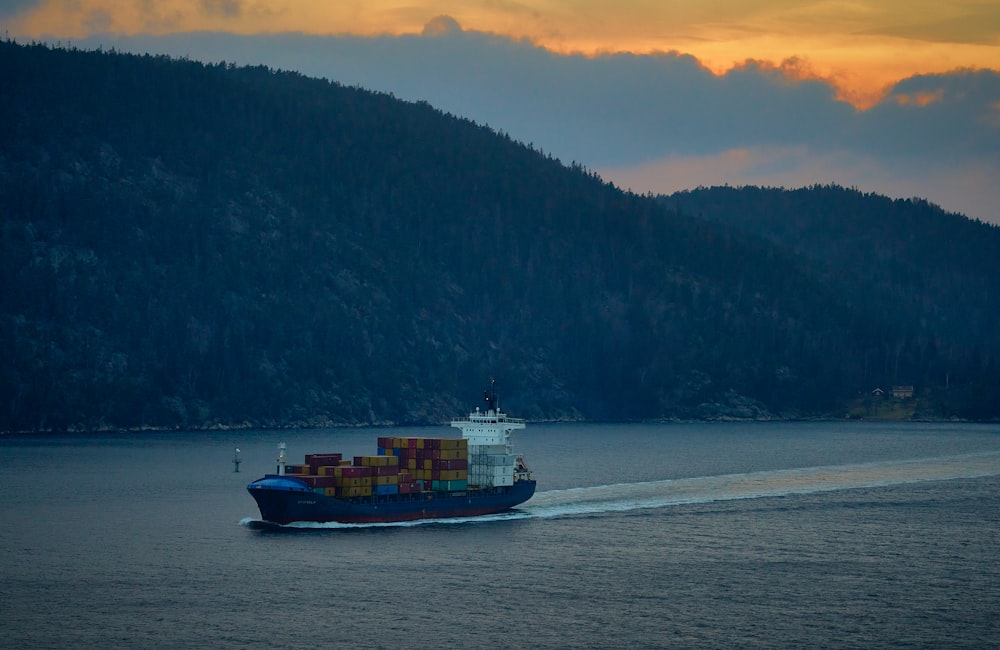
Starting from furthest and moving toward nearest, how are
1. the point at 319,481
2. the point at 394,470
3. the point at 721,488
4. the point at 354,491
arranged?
the point at 721,488 < the point at 394,470 < the point at 354,491 < the point at 319,481

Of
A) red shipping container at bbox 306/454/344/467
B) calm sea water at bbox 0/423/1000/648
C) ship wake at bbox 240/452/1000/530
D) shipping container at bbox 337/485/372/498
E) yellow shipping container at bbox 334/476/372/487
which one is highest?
red shipping container at bbox 306/454/344/467

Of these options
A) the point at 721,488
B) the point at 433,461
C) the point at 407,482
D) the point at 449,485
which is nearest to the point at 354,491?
the point at 407,482

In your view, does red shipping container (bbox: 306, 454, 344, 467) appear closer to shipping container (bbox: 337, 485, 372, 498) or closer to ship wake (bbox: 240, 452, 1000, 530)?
shipping container (bbox: 337, 485, 372, 498)

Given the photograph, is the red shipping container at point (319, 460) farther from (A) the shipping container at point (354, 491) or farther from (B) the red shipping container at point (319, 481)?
(A) the shipping container at point (354, 491)

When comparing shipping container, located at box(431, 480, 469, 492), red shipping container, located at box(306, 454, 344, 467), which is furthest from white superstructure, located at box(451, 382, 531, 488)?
red shipping container, located at box(306, 454, 344, 467)

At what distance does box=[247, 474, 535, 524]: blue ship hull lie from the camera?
335ft

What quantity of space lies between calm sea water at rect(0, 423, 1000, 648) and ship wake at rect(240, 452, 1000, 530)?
0.66m

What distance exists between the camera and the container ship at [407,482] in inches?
4058

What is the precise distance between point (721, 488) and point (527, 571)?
187 ft

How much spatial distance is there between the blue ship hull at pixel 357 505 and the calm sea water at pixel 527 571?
1.41 metres

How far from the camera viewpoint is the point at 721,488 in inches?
5566

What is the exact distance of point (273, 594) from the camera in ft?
263

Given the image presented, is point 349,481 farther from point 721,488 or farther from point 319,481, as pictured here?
point 721,488

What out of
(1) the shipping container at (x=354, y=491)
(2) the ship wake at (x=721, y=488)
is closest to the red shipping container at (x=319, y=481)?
(1) the shipping container at (x=354, y=491)
